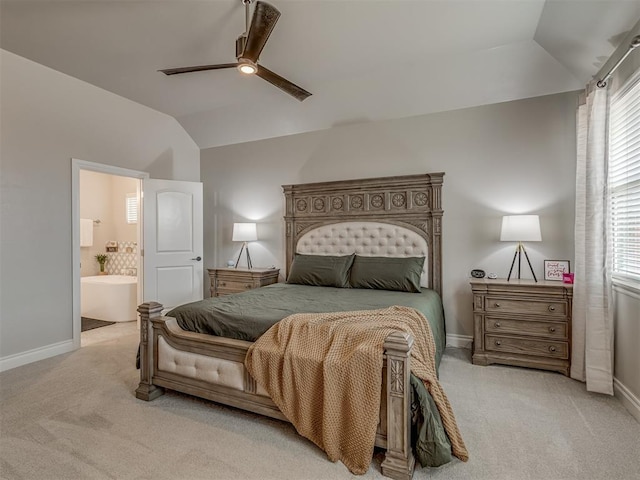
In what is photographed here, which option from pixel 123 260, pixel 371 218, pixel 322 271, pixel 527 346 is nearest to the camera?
pixel 527 346

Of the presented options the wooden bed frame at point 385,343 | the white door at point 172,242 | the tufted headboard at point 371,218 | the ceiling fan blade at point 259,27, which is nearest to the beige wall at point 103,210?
the white door at point 172,242

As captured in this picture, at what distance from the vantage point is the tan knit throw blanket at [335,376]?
1743 mm

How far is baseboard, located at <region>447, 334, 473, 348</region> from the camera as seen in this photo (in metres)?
3.72

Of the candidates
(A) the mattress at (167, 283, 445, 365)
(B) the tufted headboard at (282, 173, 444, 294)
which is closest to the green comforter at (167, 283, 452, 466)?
(A) the mattress at (167, 283, 445, 365)

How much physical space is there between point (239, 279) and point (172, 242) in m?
1.11

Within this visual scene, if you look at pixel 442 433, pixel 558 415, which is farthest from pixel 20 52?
pixel 558 415

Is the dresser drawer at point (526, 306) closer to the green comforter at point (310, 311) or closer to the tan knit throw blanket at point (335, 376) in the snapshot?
the green comforter at point (310, 311)

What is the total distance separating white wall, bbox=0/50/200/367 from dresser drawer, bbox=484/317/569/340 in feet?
14.4

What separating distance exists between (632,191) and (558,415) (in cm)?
167

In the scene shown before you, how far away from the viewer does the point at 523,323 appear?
3.08m

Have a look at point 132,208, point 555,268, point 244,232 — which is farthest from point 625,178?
point 132,208

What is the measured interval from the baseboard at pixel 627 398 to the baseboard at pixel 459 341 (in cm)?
128

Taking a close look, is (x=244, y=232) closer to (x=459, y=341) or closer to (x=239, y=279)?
(x=239, y=279)

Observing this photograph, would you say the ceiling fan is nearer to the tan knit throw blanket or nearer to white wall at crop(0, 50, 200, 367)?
the tan knit throw blanket
